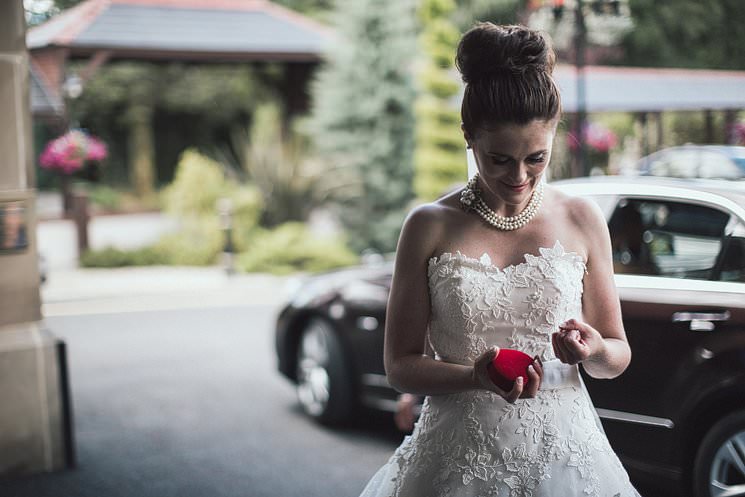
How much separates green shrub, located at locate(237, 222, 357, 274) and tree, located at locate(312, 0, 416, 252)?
1161 mm

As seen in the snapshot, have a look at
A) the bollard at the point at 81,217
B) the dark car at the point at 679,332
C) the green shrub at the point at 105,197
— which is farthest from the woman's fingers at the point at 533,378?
the green shrub at the point at 105,197

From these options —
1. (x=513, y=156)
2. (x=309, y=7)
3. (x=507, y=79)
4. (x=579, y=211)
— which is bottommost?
(x=579, y=211)

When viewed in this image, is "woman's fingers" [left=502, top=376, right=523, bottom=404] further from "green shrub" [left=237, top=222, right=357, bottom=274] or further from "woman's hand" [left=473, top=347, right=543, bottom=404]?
"green shrub" [left=237, top=222, right=357, bottom=274]

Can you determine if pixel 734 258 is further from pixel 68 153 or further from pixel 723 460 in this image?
pixel 68 153

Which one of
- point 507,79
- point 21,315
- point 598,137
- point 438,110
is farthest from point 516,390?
point 438,110

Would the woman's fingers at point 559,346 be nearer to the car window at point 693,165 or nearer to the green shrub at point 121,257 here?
the car window at point 693,165

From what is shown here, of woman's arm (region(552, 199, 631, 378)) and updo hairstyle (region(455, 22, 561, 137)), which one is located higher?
updo hairstyle (region(455, 22, 561, 137))

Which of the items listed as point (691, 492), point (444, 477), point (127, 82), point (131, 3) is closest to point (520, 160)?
point (444, 477)

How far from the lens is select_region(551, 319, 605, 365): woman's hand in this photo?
1.87 meters

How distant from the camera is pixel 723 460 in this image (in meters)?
3.75

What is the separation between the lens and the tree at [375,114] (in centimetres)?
1686

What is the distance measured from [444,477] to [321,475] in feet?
10.6

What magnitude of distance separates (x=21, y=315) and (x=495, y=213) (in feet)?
12.7

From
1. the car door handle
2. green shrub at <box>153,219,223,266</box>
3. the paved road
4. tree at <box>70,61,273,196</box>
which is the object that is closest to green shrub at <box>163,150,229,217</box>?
green shrub at <box>153,219,223,266</box>
